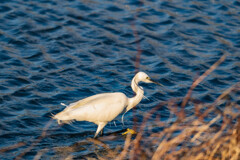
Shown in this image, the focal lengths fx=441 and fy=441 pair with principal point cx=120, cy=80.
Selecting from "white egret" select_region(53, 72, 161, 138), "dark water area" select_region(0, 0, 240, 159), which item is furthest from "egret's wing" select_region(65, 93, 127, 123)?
"dark water area" select_region(0, 0, 240, 159)

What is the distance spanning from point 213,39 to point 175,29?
3.45 ft

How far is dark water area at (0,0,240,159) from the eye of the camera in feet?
25.2

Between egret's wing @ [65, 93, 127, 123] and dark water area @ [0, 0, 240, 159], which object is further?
dark water area @ [0, 0, 240, 159]

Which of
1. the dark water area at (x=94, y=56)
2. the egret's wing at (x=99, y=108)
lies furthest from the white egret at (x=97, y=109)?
the dark water area at (x=94, y=56)

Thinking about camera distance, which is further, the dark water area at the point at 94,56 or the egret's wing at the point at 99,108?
the dark water area at the point at 94,56

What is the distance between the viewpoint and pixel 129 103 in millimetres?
7641

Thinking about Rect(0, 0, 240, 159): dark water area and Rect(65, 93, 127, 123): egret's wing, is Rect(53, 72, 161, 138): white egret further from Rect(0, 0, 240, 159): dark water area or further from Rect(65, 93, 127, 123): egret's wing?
Rect(0, 0, 240, 159): dark water area

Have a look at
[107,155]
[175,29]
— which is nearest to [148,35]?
[175,29]

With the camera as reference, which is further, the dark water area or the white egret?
the dark water area

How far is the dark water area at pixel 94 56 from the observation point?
7668 mm

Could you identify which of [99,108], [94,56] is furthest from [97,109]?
[94,56]

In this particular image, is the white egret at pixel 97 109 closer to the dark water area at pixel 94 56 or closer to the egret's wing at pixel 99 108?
the egret's wing at pixel 99 108

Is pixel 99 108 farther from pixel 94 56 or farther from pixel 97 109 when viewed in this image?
pixel 94 56

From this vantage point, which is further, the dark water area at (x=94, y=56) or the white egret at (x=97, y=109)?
the dark water area at (x=94, y=56)
